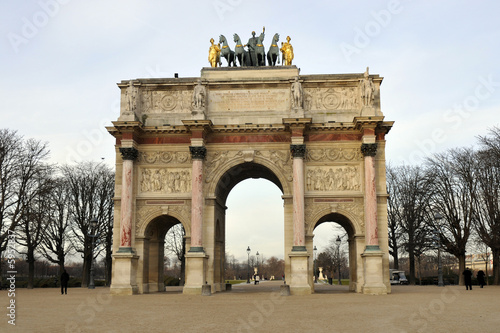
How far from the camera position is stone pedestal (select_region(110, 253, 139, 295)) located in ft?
93.1

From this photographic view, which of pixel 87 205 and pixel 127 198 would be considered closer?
pixel 127 198

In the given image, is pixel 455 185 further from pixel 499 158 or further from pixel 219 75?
pixel 219 75

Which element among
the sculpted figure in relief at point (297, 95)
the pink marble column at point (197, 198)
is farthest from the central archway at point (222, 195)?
the sculpted figure in relief at point (297, 95)

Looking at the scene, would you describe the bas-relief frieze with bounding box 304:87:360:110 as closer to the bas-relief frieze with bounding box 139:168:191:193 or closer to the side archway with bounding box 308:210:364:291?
the side archway with bounding box 308:210:364:291

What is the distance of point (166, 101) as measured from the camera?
3173 cm

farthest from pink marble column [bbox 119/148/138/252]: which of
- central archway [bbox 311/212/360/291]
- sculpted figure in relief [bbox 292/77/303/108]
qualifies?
central archway [bbox 311/212/360/291]

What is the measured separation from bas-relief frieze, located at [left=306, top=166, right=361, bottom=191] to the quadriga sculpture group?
7403 mm

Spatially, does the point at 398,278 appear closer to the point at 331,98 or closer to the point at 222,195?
the point at 222,195

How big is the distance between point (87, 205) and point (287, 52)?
88.3ft

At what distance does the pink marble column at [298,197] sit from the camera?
2862 cm

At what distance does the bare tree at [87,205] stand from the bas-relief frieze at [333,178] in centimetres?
2392

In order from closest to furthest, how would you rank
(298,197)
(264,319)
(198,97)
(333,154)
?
(264,319) < (298,197) < (333,154) < (198,97)

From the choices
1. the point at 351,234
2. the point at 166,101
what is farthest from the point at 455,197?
the point at 166,101

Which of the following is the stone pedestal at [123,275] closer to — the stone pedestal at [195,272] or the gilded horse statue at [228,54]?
the stone pedestal at [195,272]
